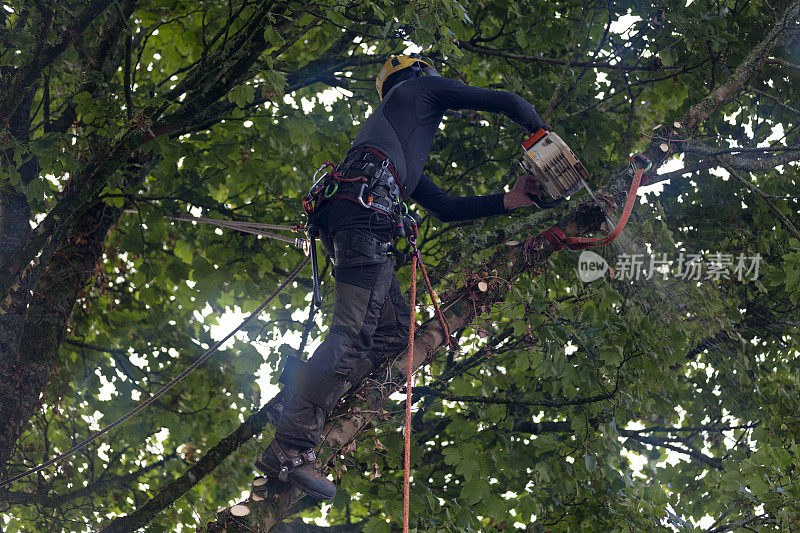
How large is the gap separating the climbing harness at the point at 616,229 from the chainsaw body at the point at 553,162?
417mm

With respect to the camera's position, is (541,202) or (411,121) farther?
(541,202)

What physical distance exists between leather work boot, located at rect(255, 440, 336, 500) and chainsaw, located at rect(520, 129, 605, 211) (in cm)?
204

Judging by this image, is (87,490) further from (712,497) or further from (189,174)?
(712,497)

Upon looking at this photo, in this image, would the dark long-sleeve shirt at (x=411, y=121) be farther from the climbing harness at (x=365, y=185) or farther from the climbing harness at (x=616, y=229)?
the climbing harness at (x=616, y=229)

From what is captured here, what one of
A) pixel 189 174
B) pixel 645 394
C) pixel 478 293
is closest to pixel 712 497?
pixel 645 394

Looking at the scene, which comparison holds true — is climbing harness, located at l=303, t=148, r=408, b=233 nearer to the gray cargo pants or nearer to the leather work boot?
the gray cargo pants

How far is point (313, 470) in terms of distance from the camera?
152 inches

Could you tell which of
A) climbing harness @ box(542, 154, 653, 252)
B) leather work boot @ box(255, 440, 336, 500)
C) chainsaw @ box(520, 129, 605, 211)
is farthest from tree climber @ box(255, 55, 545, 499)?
climbing harness @ box(542, 154, 653, 252)

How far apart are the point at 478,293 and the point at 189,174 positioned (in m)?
4.03

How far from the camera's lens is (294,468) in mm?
3797

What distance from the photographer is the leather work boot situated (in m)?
3.79

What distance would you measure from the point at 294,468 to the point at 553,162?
2220 mm

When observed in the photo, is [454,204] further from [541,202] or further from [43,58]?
[43,58]

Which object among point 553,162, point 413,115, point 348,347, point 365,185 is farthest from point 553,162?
point 348,347
